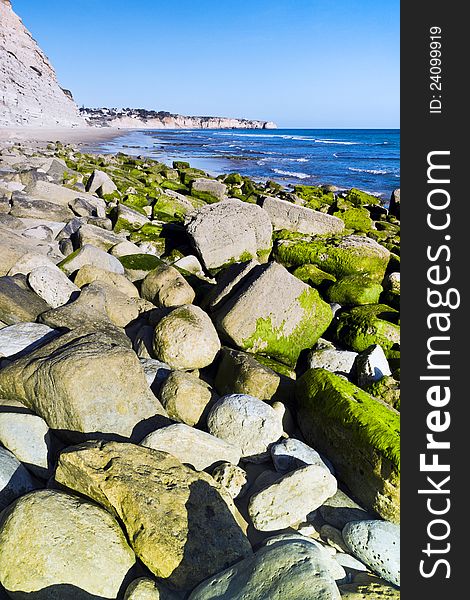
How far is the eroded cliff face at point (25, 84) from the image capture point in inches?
2330

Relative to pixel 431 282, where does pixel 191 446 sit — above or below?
below

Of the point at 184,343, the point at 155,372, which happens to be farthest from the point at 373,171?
the point at 155,372

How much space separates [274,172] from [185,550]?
29.9 metres

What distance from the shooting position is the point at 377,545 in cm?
322

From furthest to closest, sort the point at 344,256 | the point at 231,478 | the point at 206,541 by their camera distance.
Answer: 1. the point at 344,256
2. the point at 231,478
3. the point at 206,541

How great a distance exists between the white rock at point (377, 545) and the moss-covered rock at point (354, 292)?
4195mm

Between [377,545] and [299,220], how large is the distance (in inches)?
327

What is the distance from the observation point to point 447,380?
235 centimetres

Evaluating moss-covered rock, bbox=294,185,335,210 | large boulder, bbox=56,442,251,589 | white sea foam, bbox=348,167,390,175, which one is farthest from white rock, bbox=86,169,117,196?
white sea foam, bbox=348,167,390,175

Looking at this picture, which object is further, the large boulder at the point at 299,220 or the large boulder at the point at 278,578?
the large boulder at the point at 299,220

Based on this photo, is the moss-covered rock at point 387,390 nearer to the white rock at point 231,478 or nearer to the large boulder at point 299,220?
the white rock at point 231,478

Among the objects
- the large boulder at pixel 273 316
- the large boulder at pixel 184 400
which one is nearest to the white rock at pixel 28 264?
the large boulder at pixel 273 316

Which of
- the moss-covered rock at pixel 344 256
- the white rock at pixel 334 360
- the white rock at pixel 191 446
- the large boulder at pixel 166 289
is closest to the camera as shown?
the white rock at pixel 191 446

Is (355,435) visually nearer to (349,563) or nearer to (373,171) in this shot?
(349,563)
